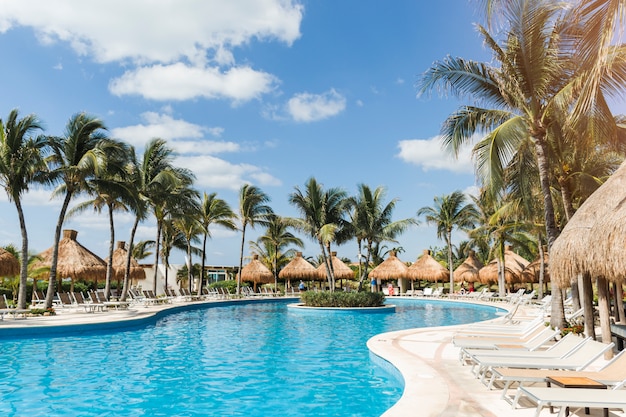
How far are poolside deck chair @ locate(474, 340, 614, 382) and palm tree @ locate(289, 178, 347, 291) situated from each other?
16106mm

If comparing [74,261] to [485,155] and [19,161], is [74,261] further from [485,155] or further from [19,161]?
[485,155]

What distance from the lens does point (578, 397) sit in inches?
160

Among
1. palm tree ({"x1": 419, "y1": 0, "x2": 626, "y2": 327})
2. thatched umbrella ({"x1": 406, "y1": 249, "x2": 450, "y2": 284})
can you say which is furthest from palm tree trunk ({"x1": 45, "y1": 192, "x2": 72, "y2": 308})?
thatched umbrella ({"x1": 406, "y1": 249, "x2": 450, "y2": 284})

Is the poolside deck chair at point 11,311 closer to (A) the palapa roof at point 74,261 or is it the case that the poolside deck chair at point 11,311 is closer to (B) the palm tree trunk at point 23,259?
(B) the palm tree trunk at point 23,259

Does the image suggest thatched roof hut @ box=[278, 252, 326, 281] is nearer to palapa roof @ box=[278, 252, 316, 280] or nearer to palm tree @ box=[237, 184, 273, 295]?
palapa roof @ box=[278, 252, 316, 280]

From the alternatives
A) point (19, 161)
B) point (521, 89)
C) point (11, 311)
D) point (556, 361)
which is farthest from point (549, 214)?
point (19, 161)

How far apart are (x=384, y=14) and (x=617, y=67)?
6.19 metres

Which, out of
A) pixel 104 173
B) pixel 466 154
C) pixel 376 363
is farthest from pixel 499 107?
pixel 104 173

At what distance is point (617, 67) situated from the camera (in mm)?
7480

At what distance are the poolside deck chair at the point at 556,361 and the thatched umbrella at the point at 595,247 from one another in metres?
1.06

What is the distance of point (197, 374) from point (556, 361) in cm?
551

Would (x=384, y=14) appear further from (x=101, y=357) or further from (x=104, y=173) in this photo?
(x=104, y=173)

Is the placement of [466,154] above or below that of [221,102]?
below

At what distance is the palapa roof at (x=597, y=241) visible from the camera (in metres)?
6.33
